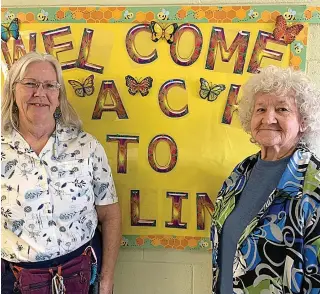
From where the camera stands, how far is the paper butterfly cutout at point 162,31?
1.79m

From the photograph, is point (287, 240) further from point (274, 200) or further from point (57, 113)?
point (57, 113)

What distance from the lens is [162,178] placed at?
6.07ft

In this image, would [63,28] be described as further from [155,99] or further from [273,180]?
[273,180]

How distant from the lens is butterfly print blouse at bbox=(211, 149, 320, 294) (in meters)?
1.19

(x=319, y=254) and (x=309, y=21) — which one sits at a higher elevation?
(x=309, y=21)

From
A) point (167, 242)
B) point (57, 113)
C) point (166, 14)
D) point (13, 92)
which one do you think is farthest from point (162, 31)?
point (167, 242)

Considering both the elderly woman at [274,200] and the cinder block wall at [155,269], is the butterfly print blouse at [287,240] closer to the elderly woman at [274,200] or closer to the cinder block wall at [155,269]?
the elderly woman at [274,200]

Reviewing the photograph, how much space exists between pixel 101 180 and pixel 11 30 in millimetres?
867

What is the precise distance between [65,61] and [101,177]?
0.61 m

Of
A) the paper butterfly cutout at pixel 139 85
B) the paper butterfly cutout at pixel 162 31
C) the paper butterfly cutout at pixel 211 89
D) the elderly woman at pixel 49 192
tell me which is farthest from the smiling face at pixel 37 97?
the paper butterfly cutout at pixel 211 89

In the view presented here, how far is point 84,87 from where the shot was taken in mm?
1875

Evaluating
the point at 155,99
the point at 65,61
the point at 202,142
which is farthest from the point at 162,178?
the point at 65,61

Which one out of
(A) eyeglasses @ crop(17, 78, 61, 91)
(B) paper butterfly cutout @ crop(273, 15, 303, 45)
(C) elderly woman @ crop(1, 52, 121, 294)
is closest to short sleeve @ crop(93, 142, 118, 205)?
(C) elderly woman @ crop(1, 52, 121, 294)

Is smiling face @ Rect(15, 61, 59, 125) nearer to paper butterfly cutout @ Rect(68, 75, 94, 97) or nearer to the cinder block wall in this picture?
paper butterfly cutout @ Rect(68, 75, 94, 97)
